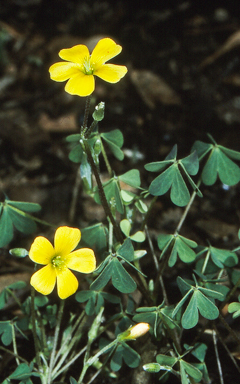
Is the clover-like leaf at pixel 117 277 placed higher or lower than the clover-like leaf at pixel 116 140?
lower

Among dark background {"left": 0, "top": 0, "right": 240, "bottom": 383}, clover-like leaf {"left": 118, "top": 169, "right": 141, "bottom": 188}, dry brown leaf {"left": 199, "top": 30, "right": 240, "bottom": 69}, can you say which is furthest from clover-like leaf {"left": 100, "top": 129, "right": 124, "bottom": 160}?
dry brown leaf {"left": 199, "top": 30, "right": 240, "bottom": 69}

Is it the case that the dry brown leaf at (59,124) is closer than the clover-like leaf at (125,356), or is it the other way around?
the clover-like leaf at (125,356)

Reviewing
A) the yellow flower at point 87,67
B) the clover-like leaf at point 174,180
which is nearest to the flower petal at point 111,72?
the yellow flower at point 87,67

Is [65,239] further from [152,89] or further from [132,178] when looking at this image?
[152,89]

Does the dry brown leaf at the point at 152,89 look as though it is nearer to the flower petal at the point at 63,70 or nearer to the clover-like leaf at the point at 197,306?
the flower petal at the point at 63,70

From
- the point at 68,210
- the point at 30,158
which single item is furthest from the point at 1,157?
the point at 68,210

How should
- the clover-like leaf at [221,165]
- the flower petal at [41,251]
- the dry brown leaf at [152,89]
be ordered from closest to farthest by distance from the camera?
the flower petal at [41,251]
the clover-like leaf at [221,165]
the dry brown leaf at [152,89]
